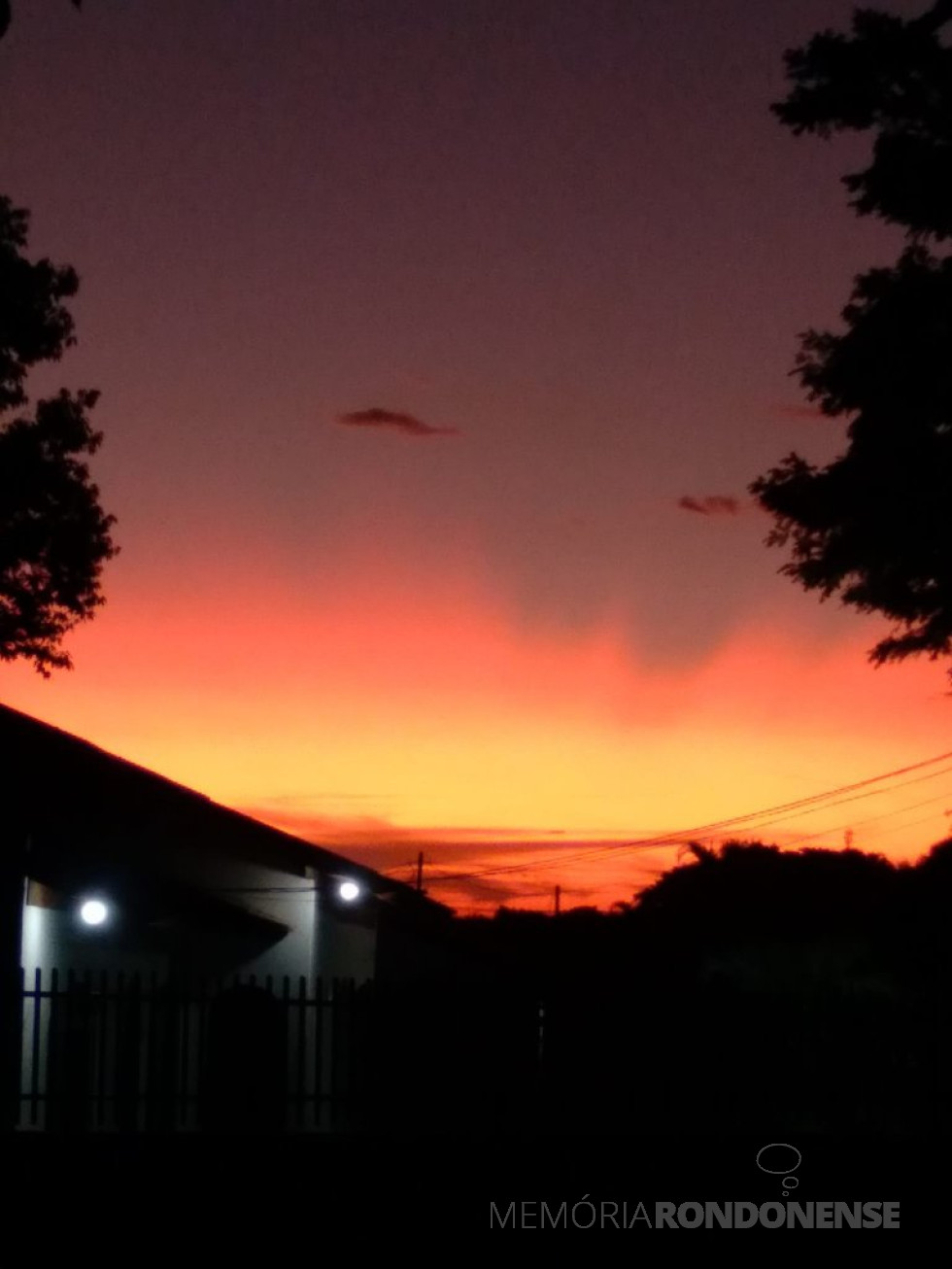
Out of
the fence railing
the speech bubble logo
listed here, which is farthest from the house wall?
the speech bubble logo

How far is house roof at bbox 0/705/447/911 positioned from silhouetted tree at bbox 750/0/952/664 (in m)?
9.17

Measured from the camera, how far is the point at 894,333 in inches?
979

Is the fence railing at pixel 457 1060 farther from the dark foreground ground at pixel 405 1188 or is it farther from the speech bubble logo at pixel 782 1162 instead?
the speech bubble logo at pixel 782 1162

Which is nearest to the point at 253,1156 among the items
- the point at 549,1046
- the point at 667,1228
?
the point at 667,1228

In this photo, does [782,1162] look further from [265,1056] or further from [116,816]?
[116,816]

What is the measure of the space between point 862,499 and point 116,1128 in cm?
1246

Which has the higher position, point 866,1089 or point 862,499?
point 862,499

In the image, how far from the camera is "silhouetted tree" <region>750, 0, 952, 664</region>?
24.4 metres

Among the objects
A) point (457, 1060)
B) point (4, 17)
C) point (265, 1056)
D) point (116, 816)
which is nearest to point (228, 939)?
point (116, 816)

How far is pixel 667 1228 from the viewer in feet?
47.8

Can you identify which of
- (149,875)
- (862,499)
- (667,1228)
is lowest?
(667,1228)

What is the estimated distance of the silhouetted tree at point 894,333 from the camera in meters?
24.4

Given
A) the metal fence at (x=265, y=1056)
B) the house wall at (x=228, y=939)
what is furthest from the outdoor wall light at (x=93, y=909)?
the metal fence at (x=265, y=1056)

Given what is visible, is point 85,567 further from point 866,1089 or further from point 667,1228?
point 667,1228
